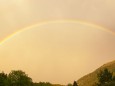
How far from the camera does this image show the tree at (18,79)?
421 ft

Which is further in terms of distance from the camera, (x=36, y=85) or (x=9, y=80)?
(x=36, y=85)

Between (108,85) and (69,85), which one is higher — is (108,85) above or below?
below

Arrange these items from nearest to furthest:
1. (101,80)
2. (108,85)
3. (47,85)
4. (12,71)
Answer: (108,85)
(101,80)
(12,71)
(47,85)

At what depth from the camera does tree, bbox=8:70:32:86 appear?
421 feet

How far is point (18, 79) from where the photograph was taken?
129625mm

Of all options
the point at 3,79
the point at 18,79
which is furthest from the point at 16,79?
the point at 3,79

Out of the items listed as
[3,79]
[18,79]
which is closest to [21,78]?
[18,79]

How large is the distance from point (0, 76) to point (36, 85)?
18.7m

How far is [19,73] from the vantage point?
13162 cm

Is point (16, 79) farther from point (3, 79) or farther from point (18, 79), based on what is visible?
point (3, 79)

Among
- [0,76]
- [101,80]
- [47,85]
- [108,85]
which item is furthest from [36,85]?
[108,85]

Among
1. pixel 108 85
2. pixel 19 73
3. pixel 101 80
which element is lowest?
pixel 108 85

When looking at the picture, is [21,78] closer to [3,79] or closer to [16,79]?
[16,79]

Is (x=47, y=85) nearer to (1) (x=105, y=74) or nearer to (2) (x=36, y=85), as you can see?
(2) (x=36, y=85)
